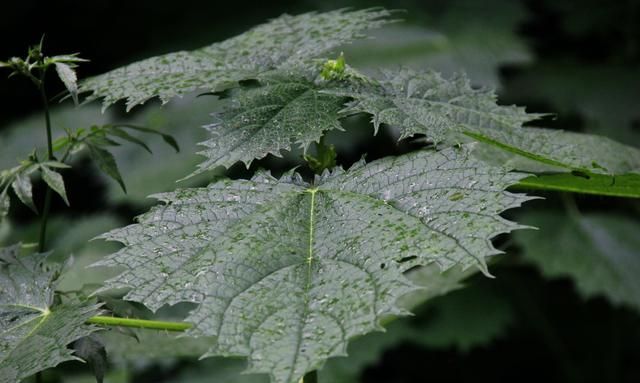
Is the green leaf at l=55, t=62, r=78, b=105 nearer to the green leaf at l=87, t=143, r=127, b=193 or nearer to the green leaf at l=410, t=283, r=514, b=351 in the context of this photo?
the green leaf at l=87, t=143, r=127, b=193

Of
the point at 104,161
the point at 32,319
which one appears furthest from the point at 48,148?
the point at 32,319

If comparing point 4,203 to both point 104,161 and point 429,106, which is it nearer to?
point 104,161

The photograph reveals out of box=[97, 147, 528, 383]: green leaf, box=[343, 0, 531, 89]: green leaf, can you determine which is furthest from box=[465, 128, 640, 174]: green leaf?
box=[343, 0, 531, 89]: green leaf

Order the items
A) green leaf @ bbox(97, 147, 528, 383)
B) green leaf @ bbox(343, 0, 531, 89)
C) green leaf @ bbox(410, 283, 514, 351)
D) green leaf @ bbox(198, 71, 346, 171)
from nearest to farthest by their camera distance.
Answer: green leaf @ bbox(97, 147, 528, 383)
green leaf @ bbox(198, 71, 346, 171)
green leaf @ bbox(410, 283, 514, 351)
green leaf @ bbox(343, 0, 531, 89)

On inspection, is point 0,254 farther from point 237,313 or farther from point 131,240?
point 237,313

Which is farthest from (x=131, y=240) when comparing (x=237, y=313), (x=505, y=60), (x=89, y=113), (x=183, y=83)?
(x=89, y=113)

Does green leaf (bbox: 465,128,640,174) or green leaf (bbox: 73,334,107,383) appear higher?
green leaf (bbox: 465,128,640,174)
